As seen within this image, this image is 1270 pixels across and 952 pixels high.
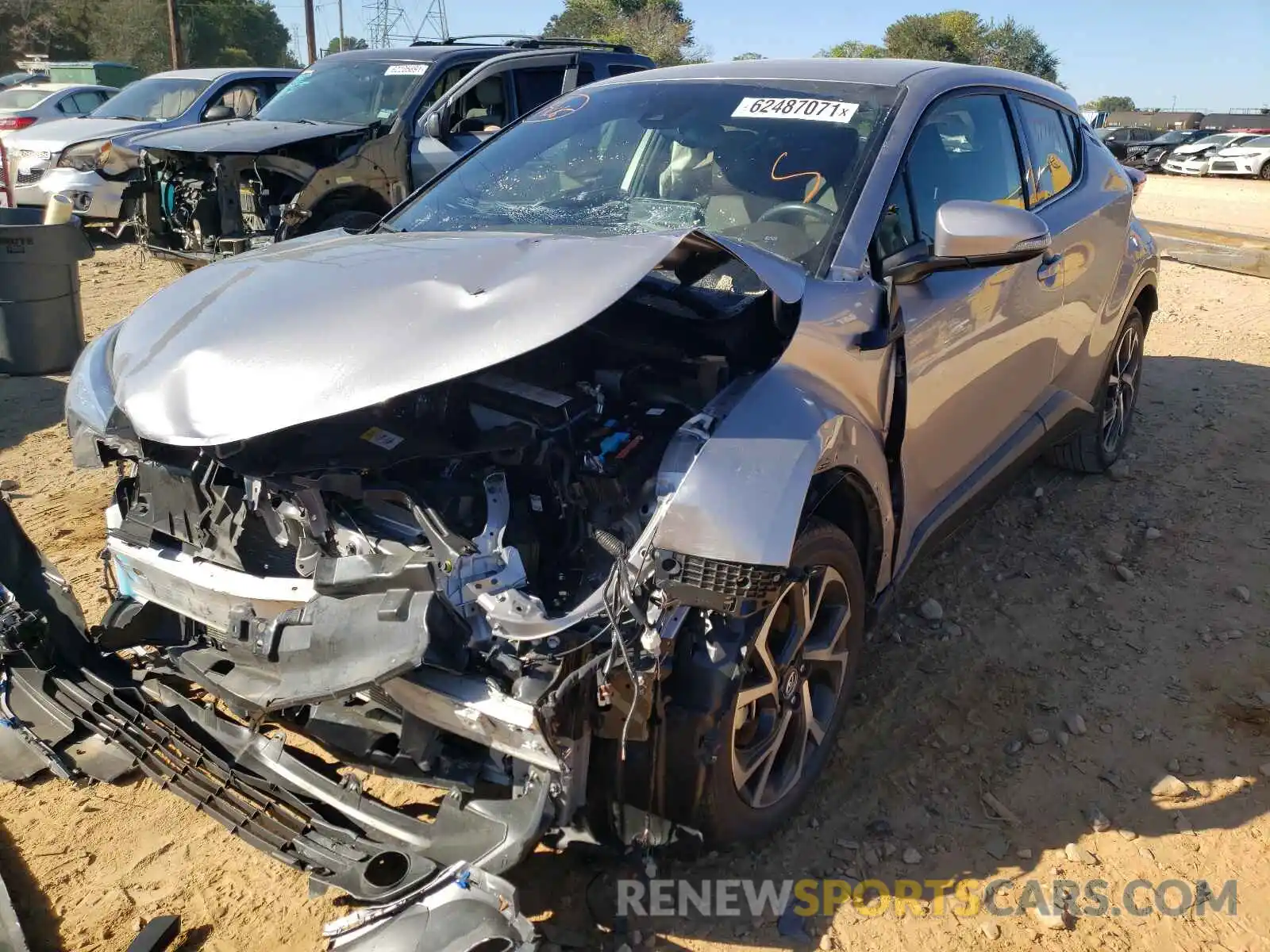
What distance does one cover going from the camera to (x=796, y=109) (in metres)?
3.20

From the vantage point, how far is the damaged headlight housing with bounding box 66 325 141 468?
2.66m

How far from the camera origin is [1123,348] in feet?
16.5

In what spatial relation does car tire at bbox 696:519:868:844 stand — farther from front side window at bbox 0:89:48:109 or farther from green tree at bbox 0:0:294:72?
green tree at bbox 0:0:294:72

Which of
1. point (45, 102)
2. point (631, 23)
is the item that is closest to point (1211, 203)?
point (45, 102)

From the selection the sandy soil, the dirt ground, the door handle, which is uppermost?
the door handle

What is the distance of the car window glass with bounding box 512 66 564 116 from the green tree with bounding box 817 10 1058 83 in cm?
3885

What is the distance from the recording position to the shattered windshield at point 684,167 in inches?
118

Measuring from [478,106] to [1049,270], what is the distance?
631 centimetres

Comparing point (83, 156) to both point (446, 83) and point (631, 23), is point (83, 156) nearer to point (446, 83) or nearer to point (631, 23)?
point (446, 83)

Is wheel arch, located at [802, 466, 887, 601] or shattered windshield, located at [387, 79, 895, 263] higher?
shattered windshield, located at [387, 79, 895, 263]

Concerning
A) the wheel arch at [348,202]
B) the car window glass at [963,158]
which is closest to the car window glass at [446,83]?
the wheel arch at [348,202]

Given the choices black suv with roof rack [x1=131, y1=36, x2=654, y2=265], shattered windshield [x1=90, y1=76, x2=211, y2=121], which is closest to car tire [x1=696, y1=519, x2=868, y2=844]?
black suv with roof rack [x1=131, y1=36, x2=654, y2=265]

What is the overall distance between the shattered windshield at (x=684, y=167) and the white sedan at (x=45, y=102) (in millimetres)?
13890

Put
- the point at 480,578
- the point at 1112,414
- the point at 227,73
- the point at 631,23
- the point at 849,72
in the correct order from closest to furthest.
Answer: the point at 480,578
the point at 849,72
the point at 1112,414
the point at 227,73
the point at 631,23
